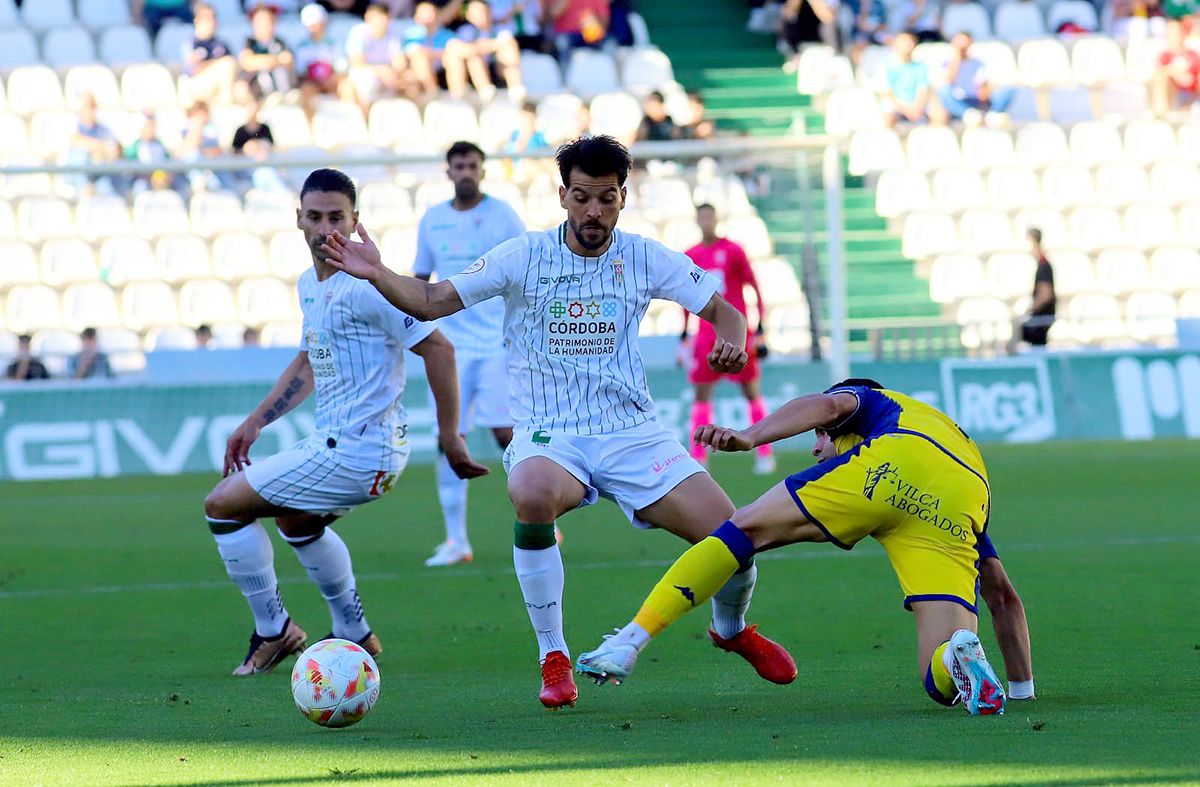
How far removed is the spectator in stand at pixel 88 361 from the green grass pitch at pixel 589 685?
393cm

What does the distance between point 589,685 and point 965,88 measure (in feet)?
61.2

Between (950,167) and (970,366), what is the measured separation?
4.85m

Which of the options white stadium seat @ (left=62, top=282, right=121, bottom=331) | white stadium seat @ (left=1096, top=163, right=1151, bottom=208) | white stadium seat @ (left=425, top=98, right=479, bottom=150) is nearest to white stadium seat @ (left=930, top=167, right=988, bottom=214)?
white stadium seat @ (left=1096, top=163, right=1151, bottom=208)

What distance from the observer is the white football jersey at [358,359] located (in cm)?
710

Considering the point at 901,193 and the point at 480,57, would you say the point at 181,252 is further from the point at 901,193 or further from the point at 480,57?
the point at 901,193

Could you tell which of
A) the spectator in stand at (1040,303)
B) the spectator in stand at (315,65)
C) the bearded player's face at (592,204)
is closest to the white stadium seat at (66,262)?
the spectator in stand at (315,65)

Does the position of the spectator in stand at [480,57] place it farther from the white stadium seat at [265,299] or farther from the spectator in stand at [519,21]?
the white stadium seat at [265,299]

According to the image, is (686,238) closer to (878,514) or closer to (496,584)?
(496,584)

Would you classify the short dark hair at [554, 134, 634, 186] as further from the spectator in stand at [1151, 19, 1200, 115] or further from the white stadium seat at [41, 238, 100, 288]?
the spectator in stand at [1151, 19, 1200, 115]

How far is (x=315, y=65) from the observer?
21.0 meters

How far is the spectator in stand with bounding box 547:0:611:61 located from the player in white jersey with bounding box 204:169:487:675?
666 inches

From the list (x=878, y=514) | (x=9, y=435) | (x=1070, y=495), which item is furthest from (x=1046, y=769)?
(x=9, y=435)

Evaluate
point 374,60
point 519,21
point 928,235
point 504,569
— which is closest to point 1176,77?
point 928,235

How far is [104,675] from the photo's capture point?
686cm
